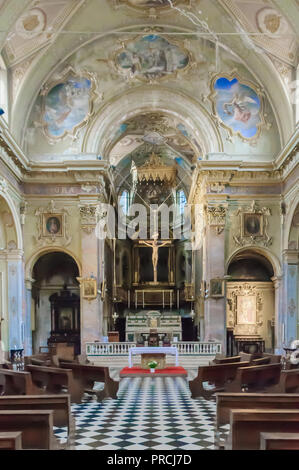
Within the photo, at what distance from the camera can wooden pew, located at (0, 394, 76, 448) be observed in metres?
6.15

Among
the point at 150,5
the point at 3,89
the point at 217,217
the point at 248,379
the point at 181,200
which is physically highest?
the point at 150,5

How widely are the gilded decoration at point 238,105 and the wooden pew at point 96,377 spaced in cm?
1340

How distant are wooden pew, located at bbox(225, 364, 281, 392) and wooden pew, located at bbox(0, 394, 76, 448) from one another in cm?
399

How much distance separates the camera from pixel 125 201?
33.2 meters

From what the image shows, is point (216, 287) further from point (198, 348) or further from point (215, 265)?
point (198, 348)

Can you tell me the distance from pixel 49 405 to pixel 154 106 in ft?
55.6

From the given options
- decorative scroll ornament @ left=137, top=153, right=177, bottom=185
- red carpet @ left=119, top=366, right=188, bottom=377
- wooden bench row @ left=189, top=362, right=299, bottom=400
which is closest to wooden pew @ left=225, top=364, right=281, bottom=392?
wooden bench row @ left=189, top=362, right=299, bottom=400

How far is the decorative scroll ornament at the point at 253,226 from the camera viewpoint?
21.1m

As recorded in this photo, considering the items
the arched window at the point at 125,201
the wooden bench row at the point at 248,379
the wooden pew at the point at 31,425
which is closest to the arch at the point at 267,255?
the wooden bench row at the point at 248,379

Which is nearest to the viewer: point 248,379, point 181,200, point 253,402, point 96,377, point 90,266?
point 253,402

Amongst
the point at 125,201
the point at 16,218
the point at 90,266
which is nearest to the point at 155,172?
the point at 125,201

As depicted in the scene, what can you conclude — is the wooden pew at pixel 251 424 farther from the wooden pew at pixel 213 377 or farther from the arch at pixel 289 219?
the arch at pixel 289 219

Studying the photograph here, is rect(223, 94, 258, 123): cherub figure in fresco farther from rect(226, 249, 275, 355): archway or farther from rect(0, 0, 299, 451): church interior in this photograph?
rect(226, 249, 275, 355): archway
